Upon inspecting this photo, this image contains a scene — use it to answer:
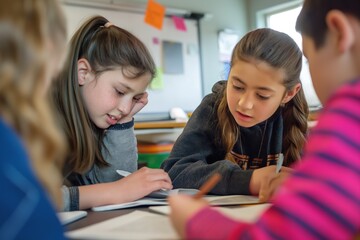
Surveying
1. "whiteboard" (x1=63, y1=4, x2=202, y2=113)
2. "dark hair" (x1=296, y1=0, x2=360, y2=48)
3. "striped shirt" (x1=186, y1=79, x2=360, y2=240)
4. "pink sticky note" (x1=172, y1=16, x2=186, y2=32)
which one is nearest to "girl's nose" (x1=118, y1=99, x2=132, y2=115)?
"dark hair" (x1=296, y1=0, x2=360, y2=48)

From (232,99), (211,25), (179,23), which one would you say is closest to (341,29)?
(232,99)

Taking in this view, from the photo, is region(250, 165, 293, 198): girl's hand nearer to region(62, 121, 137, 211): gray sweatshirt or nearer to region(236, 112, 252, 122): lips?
region(236, 112, 252, 122): lips

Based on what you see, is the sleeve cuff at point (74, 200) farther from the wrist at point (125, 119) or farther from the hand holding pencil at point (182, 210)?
the wrist at point (125, 119)

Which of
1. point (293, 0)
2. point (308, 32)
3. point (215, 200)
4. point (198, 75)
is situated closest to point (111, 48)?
point (215, 200)

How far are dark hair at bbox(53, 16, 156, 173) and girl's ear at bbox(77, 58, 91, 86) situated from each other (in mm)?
11

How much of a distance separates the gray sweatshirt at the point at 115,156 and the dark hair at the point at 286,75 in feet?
0.94

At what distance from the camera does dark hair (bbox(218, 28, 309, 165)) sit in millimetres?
1048

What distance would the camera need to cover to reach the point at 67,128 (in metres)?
1.00

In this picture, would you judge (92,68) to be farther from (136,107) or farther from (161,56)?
(161,56)

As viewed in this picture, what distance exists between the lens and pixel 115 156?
1.15 m

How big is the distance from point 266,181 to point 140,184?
261mm

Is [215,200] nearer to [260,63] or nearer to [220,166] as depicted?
[220,166]

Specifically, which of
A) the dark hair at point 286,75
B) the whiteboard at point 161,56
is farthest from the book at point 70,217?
the whiteboard at point 161,56

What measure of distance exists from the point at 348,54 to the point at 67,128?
722 millimetres
